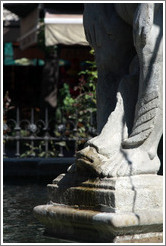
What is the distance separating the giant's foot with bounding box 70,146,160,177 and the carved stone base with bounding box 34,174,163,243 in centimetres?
4

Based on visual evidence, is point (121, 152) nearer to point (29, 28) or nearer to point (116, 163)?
point (116, 163)

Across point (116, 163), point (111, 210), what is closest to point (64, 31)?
point (116, 163)

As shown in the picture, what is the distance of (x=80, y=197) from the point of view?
3562mm

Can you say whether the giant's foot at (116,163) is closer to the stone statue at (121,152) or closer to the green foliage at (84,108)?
the stone statue at (121,152)

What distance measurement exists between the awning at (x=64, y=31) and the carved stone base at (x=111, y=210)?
745 centimetres

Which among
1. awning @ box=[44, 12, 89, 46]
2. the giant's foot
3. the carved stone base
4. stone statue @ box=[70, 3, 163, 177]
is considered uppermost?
awning @ box=[44, 12, 89, 46]

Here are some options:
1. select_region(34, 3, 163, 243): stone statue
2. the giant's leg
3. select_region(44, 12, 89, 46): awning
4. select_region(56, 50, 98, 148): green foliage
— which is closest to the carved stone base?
select_region(34, 3, 163, 243): stone statue

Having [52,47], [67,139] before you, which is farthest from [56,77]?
[67,139]

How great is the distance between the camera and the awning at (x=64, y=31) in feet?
35.9

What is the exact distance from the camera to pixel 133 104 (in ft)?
12.6

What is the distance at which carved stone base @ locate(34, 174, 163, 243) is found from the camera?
132 inches

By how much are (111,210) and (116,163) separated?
28cm

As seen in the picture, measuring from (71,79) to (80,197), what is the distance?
1067cm

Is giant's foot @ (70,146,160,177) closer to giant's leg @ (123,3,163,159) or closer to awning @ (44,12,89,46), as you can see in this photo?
giant's leg @ (123,3,163,159)
